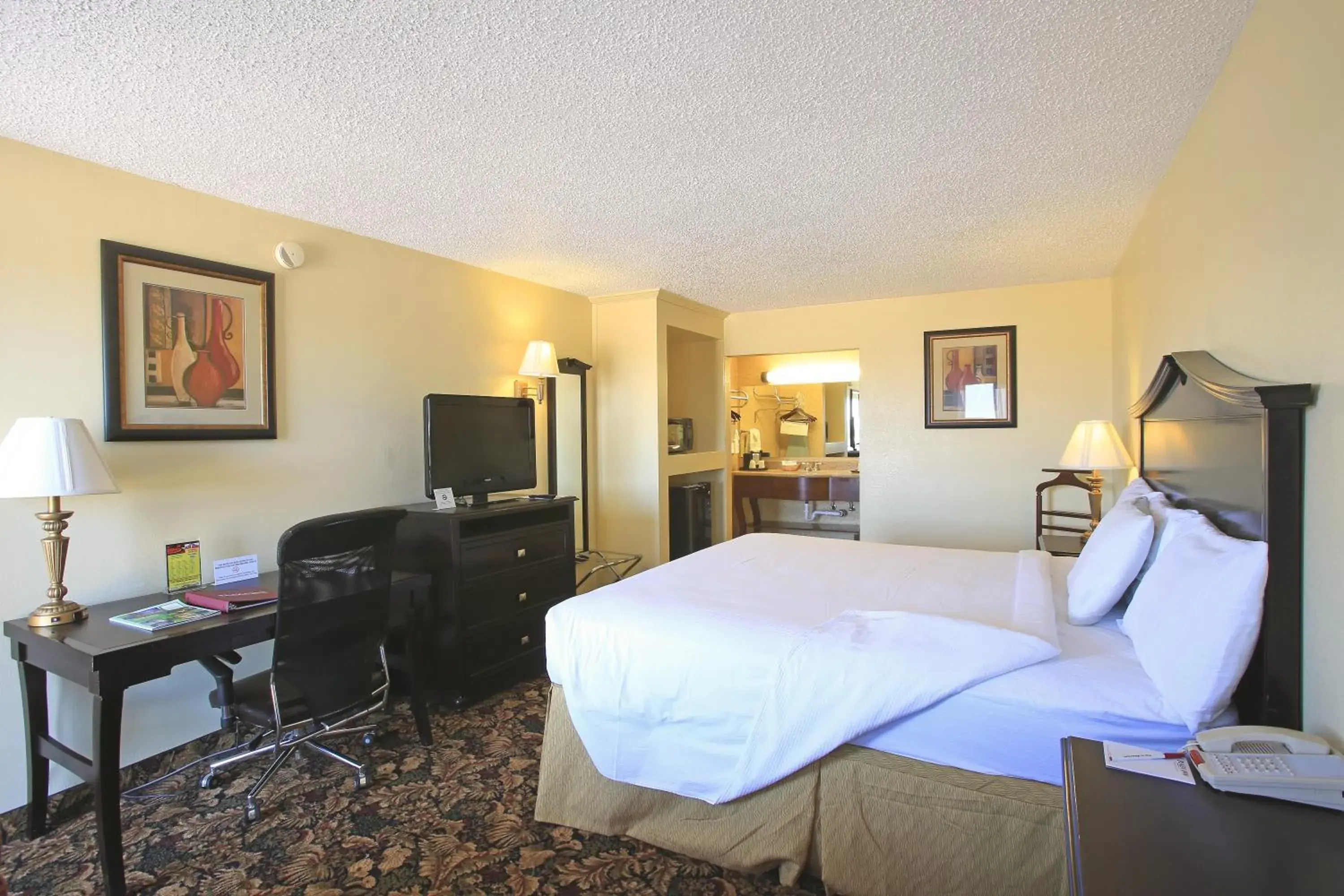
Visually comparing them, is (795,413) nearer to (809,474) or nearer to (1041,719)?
(809,474)

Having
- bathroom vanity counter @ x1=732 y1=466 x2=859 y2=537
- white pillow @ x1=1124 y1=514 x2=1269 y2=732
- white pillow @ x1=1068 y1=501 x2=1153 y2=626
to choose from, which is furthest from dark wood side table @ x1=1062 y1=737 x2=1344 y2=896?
bathroom vanity counter @ x1=732 y1=466 x2=859 y2=537

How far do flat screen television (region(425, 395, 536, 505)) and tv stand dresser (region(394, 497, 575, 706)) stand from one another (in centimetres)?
14

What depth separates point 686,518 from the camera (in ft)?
17.9

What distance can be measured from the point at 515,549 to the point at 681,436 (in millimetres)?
2331

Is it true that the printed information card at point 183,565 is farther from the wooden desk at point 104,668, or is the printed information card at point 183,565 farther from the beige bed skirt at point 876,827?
the beige bed skirt at point 876,827

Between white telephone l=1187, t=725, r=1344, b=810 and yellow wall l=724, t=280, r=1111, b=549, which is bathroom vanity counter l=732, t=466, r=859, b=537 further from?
white telephone l=1187, t=725, r=1344, b=810

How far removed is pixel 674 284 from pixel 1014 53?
298 centimetres

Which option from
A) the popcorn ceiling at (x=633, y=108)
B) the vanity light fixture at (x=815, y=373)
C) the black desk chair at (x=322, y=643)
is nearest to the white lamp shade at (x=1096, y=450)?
the popcorn ceiling at (x=633, y=108)

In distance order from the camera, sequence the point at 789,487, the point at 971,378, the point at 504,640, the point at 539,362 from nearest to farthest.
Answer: the point at 504,640
the point at 539,362
the point at 971,378
the point at 789,487

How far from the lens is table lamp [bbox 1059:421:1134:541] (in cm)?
362

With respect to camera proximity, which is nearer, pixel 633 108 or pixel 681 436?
pixel 633 108

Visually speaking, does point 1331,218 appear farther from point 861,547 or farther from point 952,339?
point 952,339

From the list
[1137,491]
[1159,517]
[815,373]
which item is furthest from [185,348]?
[815,373]

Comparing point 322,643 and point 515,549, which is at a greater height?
point 515,549
